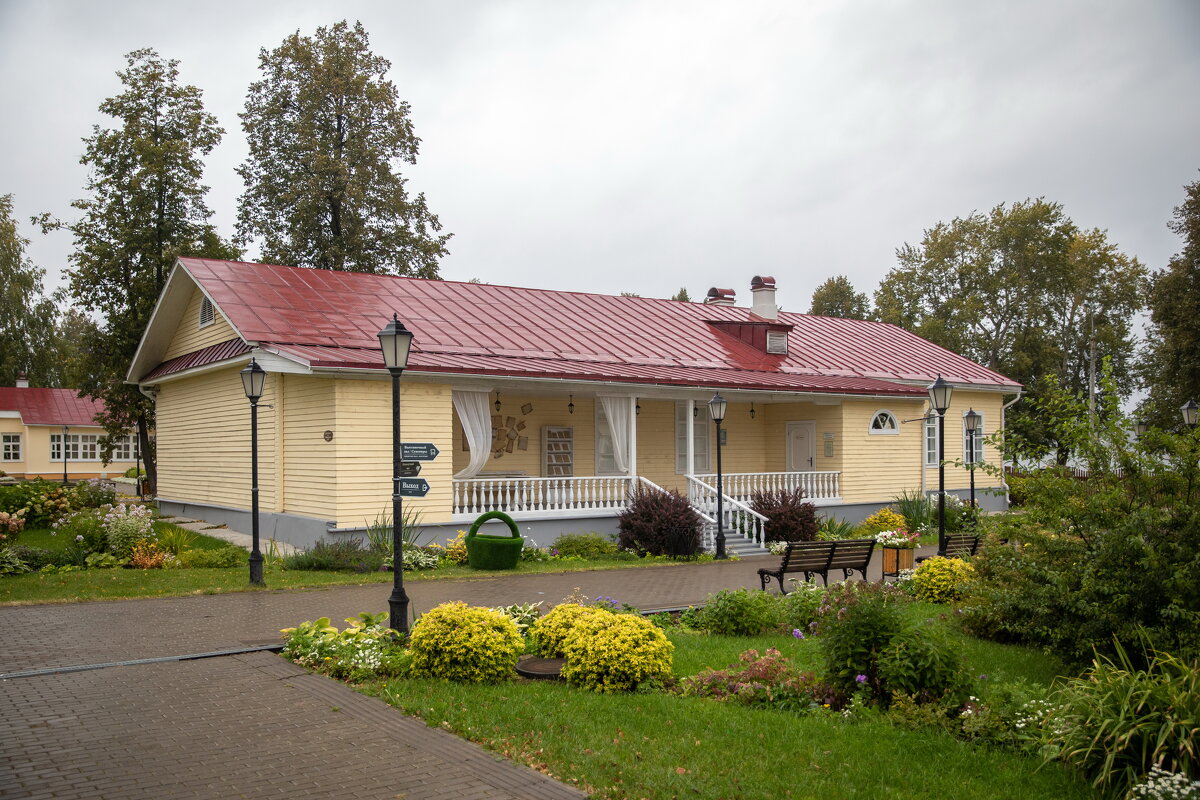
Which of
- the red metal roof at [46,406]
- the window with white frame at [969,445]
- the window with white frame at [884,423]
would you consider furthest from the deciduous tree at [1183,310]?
the red metal roof at [46,406]

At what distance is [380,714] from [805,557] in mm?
7214

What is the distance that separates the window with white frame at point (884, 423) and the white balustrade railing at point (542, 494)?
7359 mm

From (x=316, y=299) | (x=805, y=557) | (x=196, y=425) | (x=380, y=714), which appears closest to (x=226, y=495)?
(x=196, y=425)

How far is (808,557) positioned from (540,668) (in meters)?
5.61

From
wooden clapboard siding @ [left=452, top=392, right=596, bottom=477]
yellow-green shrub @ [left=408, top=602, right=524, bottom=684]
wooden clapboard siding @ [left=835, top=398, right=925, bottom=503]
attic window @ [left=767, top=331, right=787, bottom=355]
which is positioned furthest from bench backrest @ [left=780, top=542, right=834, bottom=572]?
attic window @ [left=767, top=331, right=787, bottom=355]

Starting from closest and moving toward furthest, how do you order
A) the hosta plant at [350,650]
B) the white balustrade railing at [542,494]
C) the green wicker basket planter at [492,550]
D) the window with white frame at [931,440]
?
the hosta plant at [350,650]
the green wicker basket planter at [492,550]
the white balustrade railing at [542,494]
the window with white frame at [931,440]

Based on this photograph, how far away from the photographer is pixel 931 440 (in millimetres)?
25391

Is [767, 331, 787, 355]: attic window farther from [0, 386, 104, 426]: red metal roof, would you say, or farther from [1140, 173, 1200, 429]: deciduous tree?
[0, 386, 104, 426]: red metal roof

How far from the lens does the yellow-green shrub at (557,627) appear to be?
332 inches

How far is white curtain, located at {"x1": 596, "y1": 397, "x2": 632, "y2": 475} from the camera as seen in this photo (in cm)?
1969

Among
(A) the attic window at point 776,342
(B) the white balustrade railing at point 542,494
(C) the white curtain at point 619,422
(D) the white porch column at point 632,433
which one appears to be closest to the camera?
(B) the white balustrade railing at point 542,494

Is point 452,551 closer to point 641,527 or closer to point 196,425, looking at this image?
point 641,527

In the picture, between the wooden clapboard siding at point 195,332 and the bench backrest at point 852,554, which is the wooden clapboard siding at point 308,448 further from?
the bench backrest at point 852,554

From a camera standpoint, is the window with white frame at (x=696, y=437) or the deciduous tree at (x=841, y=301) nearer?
the window with white frame at (x=696, y=437)
